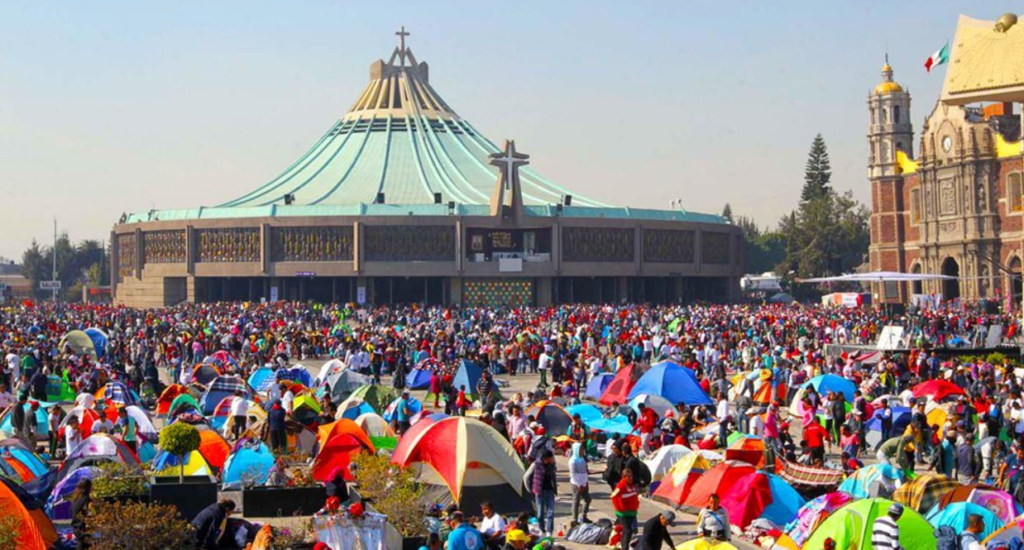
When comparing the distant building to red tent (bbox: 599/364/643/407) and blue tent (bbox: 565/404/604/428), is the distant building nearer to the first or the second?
red tent (bbox: 599/364/643/407)

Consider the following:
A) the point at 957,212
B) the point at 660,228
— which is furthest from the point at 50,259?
A: the point at 957,212

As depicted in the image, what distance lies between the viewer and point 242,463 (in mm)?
14703

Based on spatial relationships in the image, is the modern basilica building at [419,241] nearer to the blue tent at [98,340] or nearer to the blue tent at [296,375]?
A: the blue tent at [98,340]

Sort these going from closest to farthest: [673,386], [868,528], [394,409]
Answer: [868,528] → [394,409] → [673,386]

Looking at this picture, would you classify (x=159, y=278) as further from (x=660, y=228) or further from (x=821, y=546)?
(x=821, y=546)

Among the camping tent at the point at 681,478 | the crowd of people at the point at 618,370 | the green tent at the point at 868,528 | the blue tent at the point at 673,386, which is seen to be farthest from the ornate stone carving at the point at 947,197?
the green tent at the point at 868,528

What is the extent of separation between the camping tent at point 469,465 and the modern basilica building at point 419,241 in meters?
47.8

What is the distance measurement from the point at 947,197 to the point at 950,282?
148 inches

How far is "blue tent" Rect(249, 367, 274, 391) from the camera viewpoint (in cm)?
2325

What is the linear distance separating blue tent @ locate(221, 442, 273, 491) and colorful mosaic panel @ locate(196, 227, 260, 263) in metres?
51.0

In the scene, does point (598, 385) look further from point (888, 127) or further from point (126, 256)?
point (126, 256)

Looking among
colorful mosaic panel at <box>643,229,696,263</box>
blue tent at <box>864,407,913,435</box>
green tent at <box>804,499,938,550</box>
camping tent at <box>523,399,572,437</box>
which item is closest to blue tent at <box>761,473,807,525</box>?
green tent at <box>804,499,938,550</box>

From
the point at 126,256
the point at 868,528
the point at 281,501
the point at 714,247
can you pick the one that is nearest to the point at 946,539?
the point at 868,528

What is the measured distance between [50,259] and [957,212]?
3206 inches
